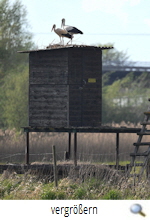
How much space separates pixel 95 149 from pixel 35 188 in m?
12.5

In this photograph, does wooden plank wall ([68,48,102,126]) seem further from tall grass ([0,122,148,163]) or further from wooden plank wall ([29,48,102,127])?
tall grass ([0,122,148,163])

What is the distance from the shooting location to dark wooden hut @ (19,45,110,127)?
20969mm

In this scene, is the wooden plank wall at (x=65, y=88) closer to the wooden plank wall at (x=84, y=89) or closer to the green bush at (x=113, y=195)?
the wooden plank wall at (x=84, y=89)

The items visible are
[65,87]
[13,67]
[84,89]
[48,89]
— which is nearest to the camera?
[65,87]

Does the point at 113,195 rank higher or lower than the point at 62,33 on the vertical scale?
lower

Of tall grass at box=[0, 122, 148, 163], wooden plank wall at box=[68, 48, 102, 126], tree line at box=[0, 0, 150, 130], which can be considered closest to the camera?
wooden plank wall at box=[68, 48, 102, 126]

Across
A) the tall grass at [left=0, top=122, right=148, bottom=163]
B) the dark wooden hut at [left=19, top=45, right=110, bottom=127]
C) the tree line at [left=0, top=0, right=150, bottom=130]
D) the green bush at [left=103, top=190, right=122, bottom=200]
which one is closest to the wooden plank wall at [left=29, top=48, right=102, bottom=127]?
the dark wooden hut at [left=19, top=45, right=110, bottom=127]

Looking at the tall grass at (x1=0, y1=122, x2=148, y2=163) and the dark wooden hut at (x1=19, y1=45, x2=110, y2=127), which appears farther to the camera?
the tall grass at (x1=0, y1=122, x2=148, y2=163)

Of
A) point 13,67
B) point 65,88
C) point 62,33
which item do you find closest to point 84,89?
point 65,88

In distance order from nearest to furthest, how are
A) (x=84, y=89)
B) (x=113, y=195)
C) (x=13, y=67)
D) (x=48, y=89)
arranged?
(x=113, y=195) → (x=84, y=89) → (x=48, y=89) → (x=13, y=67)

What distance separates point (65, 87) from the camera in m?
21.0

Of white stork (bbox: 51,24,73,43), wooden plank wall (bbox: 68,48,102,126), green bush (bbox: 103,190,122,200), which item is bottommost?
green bush (bbox: 103,190,122,200)

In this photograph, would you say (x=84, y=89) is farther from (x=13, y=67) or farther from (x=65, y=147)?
(x=13, y=67)
